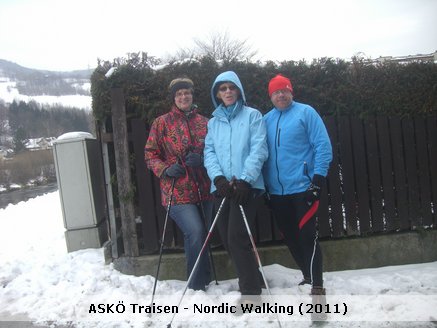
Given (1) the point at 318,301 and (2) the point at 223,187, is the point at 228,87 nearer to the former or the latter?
(2) the point at 223,187

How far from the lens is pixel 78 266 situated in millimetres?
4922

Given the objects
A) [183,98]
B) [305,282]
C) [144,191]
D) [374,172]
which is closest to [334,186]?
[374,172]

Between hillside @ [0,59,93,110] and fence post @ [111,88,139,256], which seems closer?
fence post @ [111,88,139,256]

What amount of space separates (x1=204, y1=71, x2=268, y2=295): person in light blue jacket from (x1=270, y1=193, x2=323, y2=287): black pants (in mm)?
273

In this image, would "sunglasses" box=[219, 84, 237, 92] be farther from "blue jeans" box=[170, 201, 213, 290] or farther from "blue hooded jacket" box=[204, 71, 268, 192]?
"blue jeans" box=[170, 201, 213, 290]

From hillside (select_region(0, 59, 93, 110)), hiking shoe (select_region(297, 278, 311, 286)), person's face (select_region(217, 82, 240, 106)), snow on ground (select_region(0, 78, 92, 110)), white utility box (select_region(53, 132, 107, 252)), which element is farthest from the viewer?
hillside (select_region(0, 59, 93, 110))

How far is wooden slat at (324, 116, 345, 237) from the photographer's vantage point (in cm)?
462

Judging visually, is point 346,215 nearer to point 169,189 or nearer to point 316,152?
point 316,152

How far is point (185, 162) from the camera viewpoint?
388 centimetres

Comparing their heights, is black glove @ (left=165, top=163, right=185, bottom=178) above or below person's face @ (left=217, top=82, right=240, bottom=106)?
below

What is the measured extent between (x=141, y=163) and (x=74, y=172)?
1.58 metres

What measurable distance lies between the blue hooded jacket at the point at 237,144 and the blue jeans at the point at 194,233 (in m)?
0.40

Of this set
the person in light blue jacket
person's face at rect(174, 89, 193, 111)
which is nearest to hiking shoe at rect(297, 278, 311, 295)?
the person in light blue jacket

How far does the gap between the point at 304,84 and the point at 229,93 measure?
141 cm
